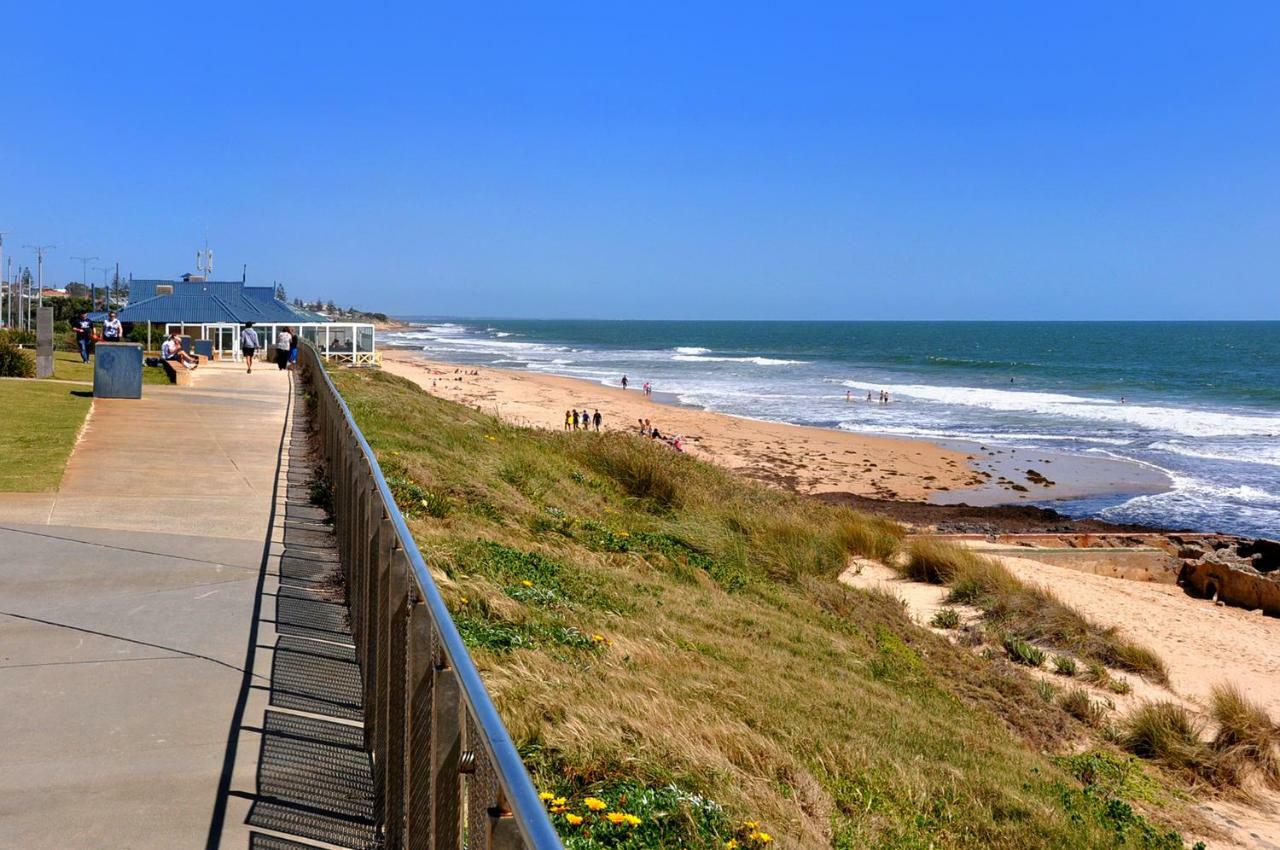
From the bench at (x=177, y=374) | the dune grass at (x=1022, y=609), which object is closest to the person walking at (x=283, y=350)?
the bench at (x=177, y=374)

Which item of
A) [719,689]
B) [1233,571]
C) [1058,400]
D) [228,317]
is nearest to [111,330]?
[228,317]

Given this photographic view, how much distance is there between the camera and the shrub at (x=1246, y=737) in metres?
9.62

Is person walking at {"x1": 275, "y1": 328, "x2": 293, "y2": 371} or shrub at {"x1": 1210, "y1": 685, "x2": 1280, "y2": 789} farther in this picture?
person walking at {"x1": 275, "y1": 328, "x2": 293, "y2": 371}

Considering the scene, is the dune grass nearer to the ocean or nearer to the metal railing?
the metal railing

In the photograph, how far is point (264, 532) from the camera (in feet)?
27.6

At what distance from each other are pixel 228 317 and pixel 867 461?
22381 mm

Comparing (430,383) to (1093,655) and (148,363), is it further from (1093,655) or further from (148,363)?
(1093,655)

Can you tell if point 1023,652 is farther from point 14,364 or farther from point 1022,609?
point 14,364

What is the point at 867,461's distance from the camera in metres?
38.0

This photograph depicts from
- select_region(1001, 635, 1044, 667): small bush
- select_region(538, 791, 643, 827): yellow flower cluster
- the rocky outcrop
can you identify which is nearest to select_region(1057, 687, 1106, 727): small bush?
select_region(1001, 635, 1044, 667): small bush

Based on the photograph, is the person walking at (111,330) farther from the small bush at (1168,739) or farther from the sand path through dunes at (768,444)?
the small bush at (1168,739)

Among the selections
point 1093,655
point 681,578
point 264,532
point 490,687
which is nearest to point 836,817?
point 490,687

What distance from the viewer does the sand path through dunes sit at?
34000 mm

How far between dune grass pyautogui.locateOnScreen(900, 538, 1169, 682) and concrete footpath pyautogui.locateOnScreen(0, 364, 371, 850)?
9086 millimetres
